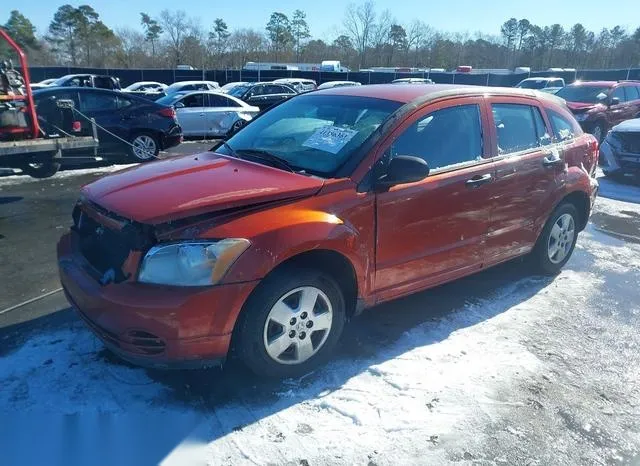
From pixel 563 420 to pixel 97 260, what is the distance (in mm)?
2894

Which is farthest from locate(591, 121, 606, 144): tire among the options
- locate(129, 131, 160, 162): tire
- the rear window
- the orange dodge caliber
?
locate(129, 131, 160, 162): tire

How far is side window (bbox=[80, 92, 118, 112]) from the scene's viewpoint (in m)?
10.1

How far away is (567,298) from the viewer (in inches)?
177

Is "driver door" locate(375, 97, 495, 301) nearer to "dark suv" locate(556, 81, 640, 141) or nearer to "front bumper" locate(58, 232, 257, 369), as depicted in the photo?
"front bumper" locate(58, 232, 257, 369)

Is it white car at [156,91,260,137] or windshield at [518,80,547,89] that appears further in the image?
windshield at [518,80,547,89]

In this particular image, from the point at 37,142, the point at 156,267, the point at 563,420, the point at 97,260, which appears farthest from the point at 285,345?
the point at 37,142

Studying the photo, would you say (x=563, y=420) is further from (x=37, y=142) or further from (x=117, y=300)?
(x=37, y=142)

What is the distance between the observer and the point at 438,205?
11.9 ft

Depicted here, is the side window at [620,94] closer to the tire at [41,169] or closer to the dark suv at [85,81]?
the tire at [41,169]

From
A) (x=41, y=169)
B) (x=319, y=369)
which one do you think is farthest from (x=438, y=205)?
(x=41, y=169)

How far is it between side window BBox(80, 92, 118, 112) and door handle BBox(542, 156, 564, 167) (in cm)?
868

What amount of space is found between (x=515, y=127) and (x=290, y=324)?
8.98ft

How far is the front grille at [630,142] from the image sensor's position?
9417 mm

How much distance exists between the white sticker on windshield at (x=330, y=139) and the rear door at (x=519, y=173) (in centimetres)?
136
